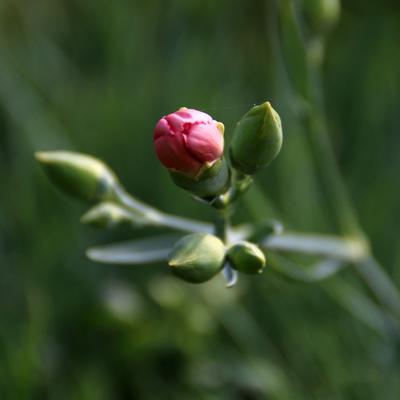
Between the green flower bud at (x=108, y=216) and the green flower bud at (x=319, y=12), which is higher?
the green flower bud at (x=319, y=12)

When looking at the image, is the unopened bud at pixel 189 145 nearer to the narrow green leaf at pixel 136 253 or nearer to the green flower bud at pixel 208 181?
the green flower bud at pixel 208 181

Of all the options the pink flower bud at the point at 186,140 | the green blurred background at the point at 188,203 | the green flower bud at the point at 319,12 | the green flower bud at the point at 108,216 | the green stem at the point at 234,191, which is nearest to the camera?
the pink flower bud at the point at 186,140

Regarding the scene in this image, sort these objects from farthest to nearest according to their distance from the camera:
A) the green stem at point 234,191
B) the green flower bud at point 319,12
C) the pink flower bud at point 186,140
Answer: the green flower bud at point 319,12, the green stem at point 234,191, the pink flower bud at point 186,140

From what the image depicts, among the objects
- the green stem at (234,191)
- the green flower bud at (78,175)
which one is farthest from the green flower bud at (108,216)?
the green stem at (234,191)

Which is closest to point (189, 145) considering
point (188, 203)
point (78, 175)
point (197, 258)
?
point (197, 258)

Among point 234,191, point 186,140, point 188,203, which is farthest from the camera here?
point 188,203

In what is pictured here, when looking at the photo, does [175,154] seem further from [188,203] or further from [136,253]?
[188,203]
